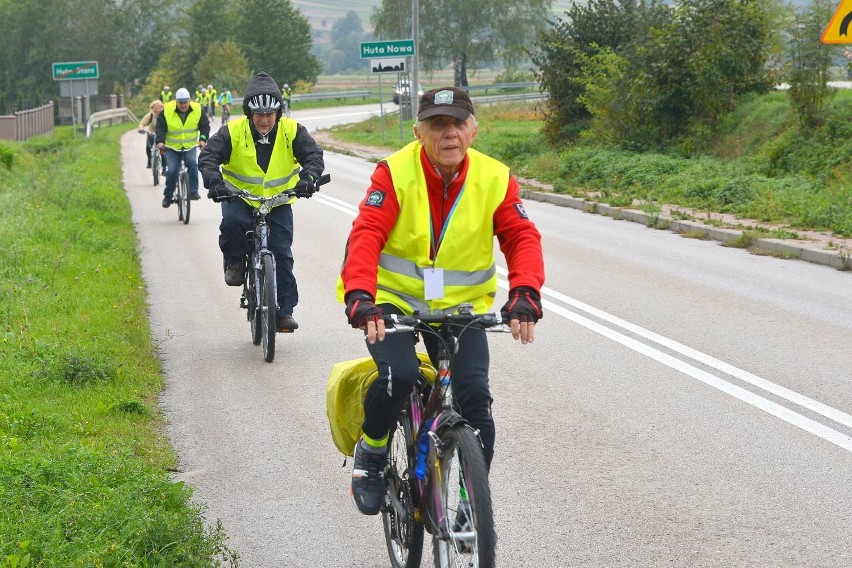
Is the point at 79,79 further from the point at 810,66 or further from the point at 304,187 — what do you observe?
the point at 304,187

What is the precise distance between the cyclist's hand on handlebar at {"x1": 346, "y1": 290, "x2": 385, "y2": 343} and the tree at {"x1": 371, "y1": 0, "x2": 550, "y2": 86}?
9338cm

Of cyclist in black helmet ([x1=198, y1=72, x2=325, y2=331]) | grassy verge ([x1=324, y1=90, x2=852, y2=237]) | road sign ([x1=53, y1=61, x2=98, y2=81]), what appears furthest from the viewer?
road sign ([x1=53, y1=61, x2=98, y2=81])

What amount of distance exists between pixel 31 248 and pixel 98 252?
77 cm

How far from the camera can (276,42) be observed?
4409 inches

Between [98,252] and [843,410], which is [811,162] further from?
[843,410]

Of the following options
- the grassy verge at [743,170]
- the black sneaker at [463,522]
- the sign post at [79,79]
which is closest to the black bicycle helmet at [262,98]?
the black sneaker at [463,522]

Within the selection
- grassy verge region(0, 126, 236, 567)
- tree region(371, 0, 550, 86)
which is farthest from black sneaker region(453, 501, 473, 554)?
tree region(371, 0, 550, 86)

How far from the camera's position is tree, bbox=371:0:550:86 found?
98.0m

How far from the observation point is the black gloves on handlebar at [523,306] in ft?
13.5

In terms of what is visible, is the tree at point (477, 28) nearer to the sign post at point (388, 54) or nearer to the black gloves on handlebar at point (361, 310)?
the sign post at point (388, 54)

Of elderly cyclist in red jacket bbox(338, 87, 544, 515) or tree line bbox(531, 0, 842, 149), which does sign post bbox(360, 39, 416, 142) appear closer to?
tree line bbox(531, 0, 842, 149)

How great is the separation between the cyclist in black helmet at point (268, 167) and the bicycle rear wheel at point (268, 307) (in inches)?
6.6

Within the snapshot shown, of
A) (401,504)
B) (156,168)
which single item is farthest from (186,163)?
(401,504)

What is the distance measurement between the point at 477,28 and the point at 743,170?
81078 millimetres
